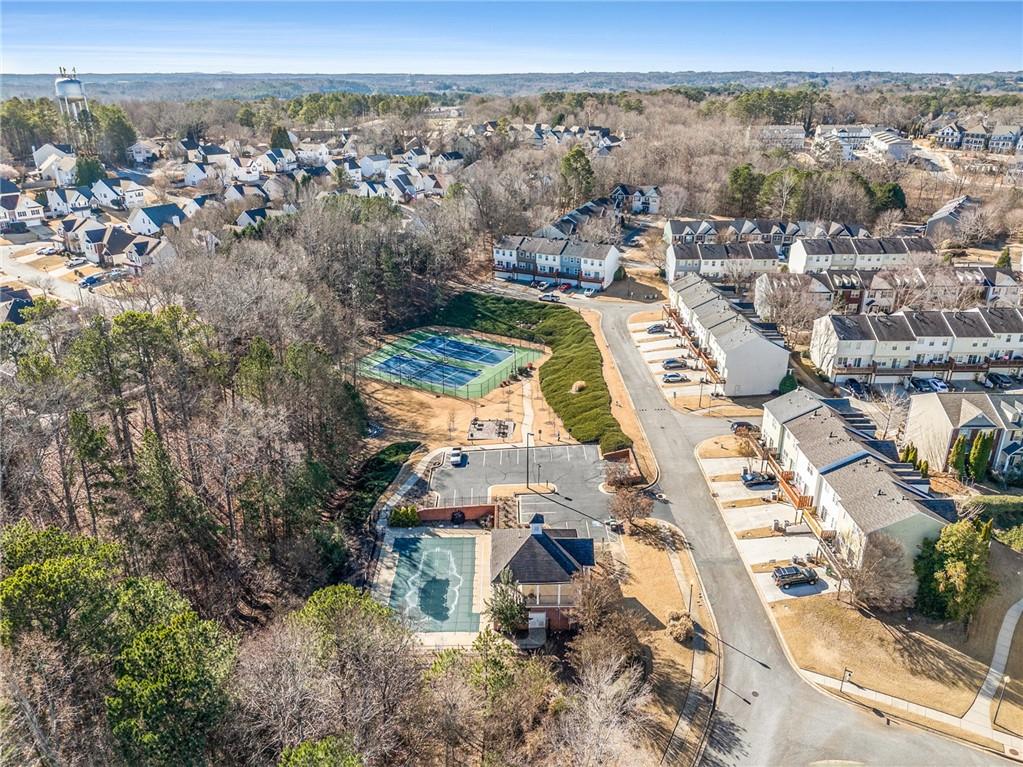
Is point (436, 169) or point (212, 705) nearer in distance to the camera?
point (212, 705)

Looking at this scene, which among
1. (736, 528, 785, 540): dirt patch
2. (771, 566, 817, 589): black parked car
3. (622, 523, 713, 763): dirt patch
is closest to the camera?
(622, 523, 713, 763): dirt patch

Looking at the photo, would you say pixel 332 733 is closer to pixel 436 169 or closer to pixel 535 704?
pixel 535 704

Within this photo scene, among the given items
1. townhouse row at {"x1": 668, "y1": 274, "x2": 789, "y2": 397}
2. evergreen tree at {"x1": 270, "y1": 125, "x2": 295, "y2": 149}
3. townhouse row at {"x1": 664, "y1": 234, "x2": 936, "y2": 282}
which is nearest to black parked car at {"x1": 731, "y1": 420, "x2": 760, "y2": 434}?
townhouse row at {"x1": 668, "y1": 274, "x2": 789, "y2": 397}

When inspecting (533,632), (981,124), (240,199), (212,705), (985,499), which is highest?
(981,124)

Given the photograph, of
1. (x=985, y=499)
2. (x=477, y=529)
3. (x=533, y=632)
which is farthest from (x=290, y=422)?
(x=985, y=499)

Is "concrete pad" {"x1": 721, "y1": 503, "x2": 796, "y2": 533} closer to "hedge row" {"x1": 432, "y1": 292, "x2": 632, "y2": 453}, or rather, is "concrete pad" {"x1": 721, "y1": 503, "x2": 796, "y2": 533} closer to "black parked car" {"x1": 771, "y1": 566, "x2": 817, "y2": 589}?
"black parked car" {"x1": 771, "y1": 566, "x2": 817, "y2": 589}

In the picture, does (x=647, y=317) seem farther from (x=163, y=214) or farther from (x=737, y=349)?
(x=163, y=214)

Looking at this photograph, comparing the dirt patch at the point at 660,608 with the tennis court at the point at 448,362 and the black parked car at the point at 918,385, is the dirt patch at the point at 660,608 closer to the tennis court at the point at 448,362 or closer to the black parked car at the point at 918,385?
the tennis court at the point at 448,362
